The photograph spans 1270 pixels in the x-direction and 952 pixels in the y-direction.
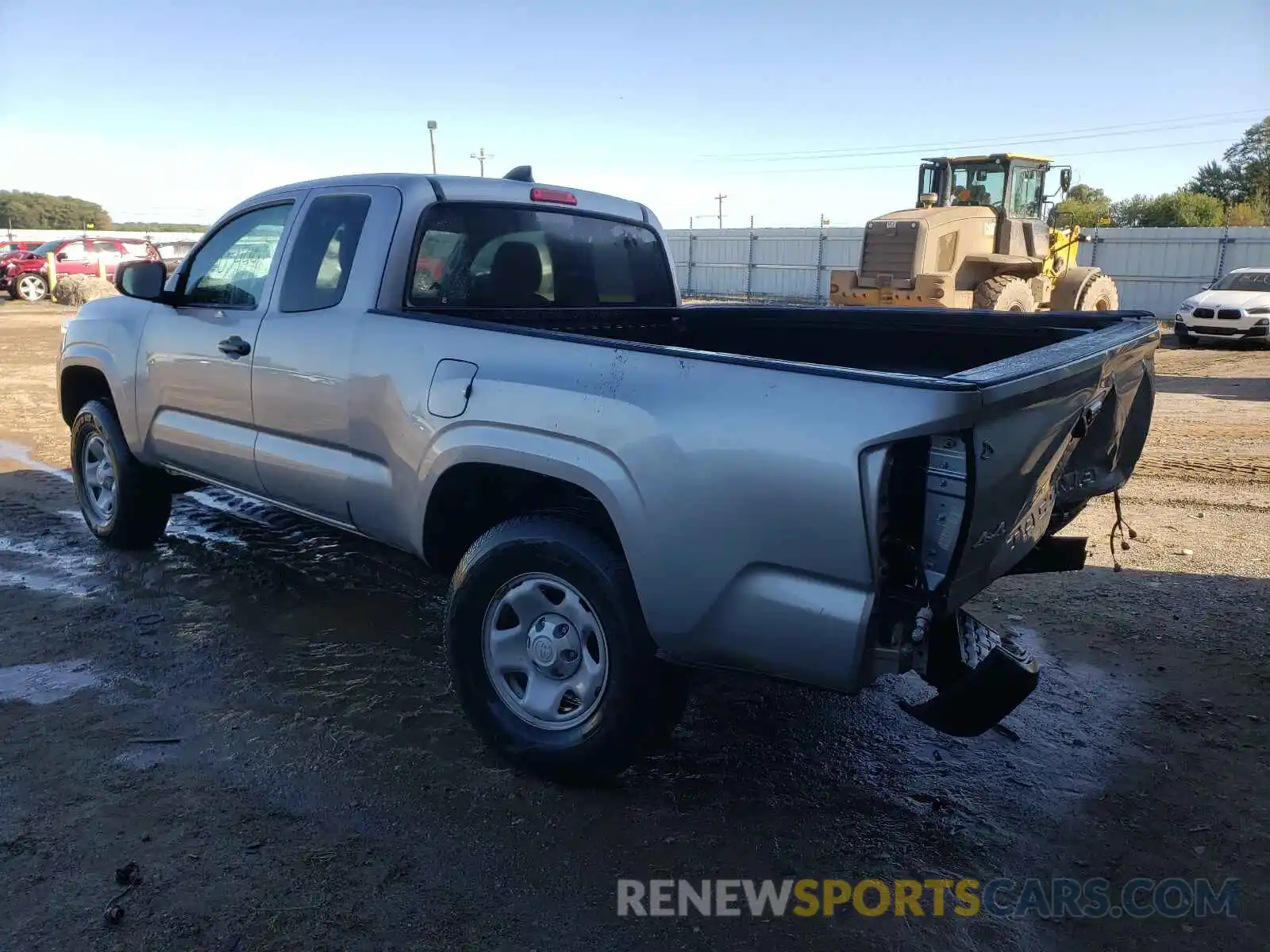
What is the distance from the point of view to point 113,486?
5.54m

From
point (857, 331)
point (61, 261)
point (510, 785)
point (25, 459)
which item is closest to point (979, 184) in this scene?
point (857, 331)

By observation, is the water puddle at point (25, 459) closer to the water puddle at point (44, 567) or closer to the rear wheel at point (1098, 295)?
the water puddle at point (44, 567)

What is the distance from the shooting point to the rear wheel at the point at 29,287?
27391mm

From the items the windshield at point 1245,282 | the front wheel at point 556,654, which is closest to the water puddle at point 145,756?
the front wheel at point 556,654

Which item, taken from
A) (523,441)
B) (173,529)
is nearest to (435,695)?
(523,441)

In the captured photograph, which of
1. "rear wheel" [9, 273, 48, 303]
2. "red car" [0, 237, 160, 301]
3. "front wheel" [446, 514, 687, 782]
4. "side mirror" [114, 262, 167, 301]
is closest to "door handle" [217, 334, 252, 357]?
"side mirror" [114, 262, 167, 301]

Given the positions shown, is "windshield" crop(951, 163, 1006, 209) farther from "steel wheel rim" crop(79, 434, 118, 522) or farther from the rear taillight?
"steel wheel rim" crop(79, 434, 118, 522)

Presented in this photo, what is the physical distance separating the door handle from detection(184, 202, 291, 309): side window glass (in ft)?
0.56

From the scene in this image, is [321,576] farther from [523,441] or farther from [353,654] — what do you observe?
[523,441]

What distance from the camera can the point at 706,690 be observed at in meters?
3.98

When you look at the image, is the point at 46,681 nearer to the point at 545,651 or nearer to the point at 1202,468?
the point at 545,651

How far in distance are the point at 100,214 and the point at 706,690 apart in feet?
413

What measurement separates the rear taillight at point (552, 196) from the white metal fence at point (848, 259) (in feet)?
56.2

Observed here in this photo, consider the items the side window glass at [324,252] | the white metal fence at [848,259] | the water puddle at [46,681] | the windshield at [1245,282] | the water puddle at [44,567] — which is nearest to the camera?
the water puddle at [46,681]
